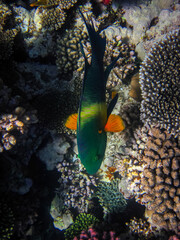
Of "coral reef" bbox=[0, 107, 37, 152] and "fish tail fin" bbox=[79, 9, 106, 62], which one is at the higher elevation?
"fish tail fin" bbox=[79, 9, 106, 62]

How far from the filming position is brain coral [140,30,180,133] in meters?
3.73

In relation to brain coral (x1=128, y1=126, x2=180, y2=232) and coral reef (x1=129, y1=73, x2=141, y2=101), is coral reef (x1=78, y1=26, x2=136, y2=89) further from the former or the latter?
brain coral (x1=128, y1=126, x2=180, y2=232)

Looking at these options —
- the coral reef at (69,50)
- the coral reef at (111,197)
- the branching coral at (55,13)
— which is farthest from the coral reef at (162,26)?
the coral reef at (111,197)

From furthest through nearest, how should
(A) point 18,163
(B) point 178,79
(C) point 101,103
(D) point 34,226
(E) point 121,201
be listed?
(E) point 121,201, (D) point 34,226, (A) point 18,163, (B) point 178,79, (C) point 101,103

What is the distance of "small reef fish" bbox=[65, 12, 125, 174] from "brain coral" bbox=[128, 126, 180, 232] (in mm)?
2029

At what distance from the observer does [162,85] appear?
12.4 feet

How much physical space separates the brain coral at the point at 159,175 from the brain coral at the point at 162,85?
0.36 m

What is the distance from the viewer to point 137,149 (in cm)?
429

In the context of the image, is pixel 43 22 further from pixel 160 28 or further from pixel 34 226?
pixel 34 226

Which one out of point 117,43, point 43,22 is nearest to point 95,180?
point 117,43

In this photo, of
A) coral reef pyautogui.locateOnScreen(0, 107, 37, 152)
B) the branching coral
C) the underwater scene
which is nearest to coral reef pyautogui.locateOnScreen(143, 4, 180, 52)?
the underwater scene

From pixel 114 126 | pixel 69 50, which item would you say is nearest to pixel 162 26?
pixel 69 50

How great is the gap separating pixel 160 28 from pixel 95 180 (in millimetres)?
5121

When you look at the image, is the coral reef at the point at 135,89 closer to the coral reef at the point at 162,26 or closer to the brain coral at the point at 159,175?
the brain coral at the point at 159,175
